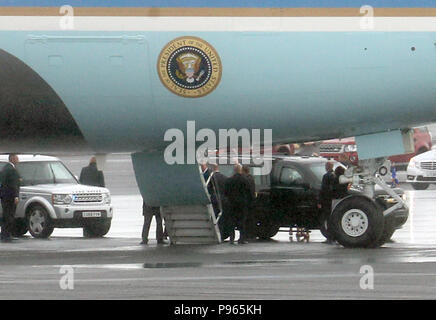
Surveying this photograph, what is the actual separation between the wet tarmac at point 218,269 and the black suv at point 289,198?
382 mm

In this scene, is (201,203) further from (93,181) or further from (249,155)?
(93,181)

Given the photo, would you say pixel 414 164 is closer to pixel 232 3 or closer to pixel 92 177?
pixel 92 177

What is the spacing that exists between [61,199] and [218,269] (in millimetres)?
8985

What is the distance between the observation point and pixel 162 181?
64.7 feet

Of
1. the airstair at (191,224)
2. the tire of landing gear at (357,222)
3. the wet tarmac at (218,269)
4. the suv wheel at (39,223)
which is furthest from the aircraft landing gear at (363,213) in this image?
the suv wheel at (39,223)

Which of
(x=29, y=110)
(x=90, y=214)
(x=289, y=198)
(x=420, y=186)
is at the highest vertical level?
(x=29, y=110)

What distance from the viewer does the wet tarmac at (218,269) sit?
13.9 meters

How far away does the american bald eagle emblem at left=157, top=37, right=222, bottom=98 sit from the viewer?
17.9m

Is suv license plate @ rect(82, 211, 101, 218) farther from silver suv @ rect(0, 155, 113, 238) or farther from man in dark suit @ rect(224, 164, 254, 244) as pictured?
man in dark suit @ rect(224, 164, 254, 244)

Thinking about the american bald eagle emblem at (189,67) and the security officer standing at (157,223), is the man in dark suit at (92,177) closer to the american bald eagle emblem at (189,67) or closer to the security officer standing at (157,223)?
the security officer standing at (157,223)

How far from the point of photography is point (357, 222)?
1903cm

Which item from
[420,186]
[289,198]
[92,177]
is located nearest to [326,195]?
[289,198]

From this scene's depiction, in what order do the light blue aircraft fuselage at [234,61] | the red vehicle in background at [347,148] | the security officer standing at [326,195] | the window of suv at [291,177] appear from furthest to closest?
the red vehicle in background at [347,148] < the window of suv at [291,177] < the security officer standing at [326,195] < the light blue aircraft fuselage at [234,61]

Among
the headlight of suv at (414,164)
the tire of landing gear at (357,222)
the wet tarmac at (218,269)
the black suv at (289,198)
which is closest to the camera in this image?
the wet tarmac at (218,269)
